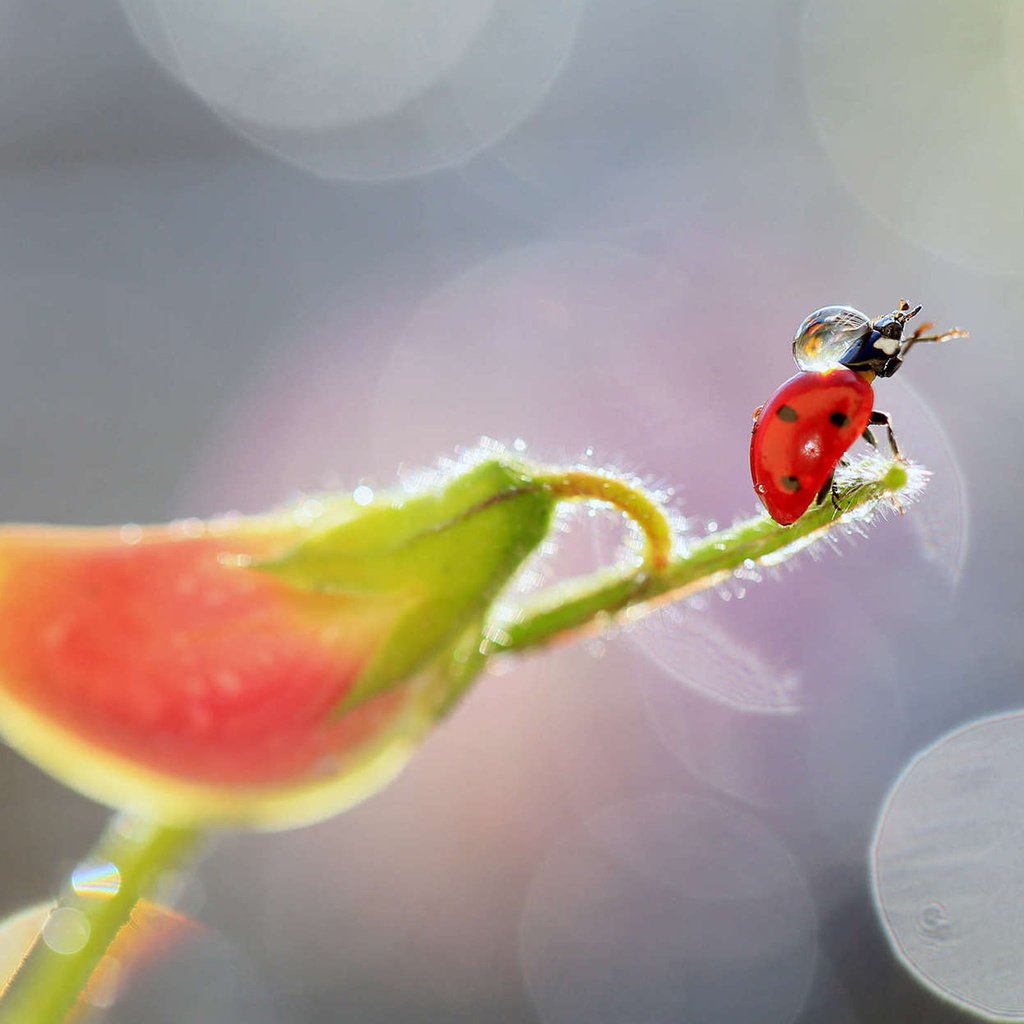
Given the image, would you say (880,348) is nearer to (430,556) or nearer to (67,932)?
(430,556)

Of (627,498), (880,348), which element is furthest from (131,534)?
(880,348)

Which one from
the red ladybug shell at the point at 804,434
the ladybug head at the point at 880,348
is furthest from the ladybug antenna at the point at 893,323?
the red ladybug shell at the point at 804,434

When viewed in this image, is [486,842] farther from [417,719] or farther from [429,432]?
[417,719]

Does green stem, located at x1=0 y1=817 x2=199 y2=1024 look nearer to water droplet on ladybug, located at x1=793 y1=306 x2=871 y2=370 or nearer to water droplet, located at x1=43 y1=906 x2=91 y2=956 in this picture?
water droplet, located at x1=43 y1=906 x2=91 y2=956

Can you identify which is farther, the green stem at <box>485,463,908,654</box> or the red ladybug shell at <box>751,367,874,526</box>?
the red ladybug shell at <box>751,367,874,526</box>

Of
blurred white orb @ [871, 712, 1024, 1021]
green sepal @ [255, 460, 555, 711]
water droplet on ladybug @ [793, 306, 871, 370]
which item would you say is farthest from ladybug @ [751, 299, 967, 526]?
blurred white orb @ [871, 712, 1024, 1021]
